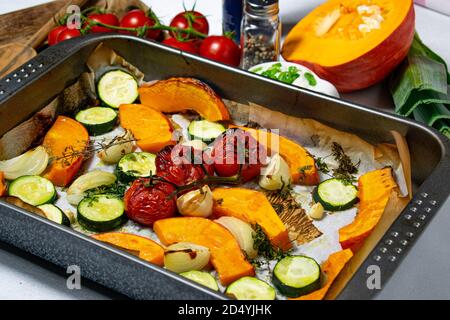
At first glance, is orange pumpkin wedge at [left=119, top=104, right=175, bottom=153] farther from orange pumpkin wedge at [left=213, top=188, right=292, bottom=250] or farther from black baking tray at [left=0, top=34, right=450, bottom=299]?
orange pumpkin wedge at [left=213, top=188, right=292, bottom=250]

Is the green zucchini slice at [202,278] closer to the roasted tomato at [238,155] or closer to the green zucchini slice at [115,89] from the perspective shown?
the roasted tomato at [238,155]

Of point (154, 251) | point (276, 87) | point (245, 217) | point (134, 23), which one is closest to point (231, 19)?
point (134, 23)

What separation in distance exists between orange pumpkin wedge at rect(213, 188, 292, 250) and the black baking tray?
0.26 meters

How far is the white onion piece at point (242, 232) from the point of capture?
1515 mm

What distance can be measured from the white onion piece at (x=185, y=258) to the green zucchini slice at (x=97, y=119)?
0.50m

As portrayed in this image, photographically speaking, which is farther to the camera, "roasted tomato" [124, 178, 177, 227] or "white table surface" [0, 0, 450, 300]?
"roasted tomato" [124, 178, 177, 227]

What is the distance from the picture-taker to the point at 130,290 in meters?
1.33

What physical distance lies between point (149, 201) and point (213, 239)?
6.4 inches

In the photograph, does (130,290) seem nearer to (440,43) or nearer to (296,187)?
(296,187)

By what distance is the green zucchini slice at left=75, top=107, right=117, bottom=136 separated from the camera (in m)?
1.85

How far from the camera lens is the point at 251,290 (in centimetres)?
141

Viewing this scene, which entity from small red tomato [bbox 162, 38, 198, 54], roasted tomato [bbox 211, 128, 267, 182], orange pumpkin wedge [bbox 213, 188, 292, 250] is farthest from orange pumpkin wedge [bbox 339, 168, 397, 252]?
small red tomato [bbox 162, 38, 198, 54]

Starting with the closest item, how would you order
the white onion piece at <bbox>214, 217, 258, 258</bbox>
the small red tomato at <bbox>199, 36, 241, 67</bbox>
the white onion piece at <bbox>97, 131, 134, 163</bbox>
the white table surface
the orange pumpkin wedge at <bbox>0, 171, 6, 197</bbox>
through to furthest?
the white table surface → the white onion piece at <bbox>214, 217, 258, 258</bbox> → the orange pumpkin wedge at <bbox>0, 171, 6, 197</bbox> → the white onion piece at <bbox>97, 131, 134, 163</bbox> → the small red tomato at <bbox>199, 36, 241, 67</bbox>

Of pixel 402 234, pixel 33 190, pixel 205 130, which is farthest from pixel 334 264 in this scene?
pixel 33 190
